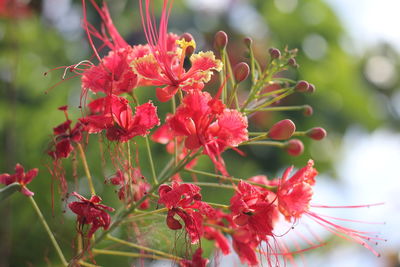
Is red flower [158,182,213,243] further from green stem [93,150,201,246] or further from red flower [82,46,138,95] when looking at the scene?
red flower [82,46,138,95]

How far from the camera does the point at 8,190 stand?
1404 millimetres

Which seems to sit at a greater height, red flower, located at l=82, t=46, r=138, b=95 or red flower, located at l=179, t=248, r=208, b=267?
red flower, located at l=82, t=46, r=138, b=95

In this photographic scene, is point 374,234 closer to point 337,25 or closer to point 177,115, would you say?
point 177,115

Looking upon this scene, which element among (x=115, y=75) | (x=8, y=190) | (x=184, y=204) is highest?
(x=115, y=75)

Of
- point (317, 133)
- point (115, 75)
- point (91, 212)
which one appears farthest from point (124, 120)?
point (317, 133)

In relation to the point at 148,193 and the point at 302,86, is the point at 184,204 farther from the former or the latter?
the point at 302,86

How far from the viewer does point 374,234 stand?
181cm

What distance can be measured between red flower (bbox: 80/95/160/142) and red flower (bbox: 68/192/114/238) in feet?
0.68

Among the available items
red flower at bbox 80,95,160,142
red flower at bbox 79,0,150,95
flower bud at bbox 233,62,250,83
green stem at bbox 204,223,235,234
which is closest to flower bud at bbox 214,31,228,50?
flower bud at bbox 233,62,250,83

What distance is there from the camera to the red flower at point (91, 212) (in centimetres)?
144

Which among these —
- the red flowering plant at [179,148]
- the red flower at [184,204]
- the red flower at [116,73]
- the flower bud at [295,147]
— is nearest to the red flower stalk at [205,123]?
the red flowering plant at [179,148]

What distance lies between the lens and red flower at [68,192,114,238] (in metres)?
1.44

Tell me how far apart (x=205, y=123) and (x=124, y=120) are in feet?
0.82

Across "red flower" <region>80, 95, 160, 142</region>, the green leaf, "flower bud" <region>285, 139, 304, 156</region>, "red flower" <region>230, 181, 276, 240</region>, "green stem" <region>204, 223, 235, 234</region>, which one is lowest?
the green leaf
